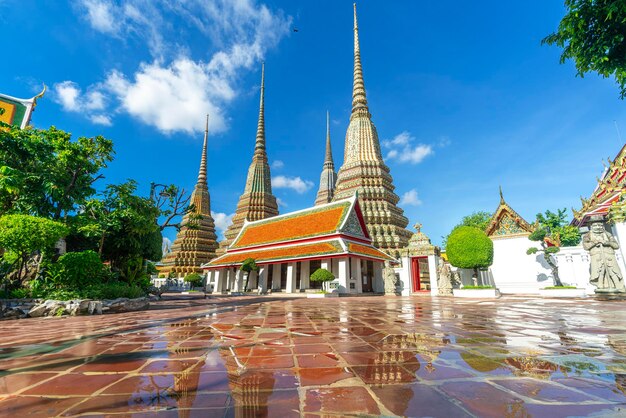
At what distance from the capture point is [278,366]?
8.14ft

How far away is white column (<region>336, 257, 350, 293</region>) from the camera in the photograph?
688 inches

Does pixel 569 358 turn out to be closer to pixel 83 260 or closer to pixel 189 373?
pixel 189 373

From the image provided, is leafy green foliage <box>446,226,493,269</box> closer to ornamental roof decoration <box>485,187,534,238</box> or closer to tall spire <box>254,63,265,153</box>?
ornamental roof decoration <box>485,187,534,238</box>

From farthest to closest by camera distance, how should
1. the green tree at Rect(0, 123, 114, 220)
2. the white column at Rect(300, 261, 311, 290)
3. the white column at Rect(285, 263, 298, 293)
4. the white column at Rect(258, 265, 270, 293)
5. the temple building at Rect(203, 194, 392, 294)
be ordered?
the white column at Rect(258, 265, 270, 293) < the white column at Rect(300, 261, 311, 290) < the white column at Rect(285, 263, 298, 293) < the temple building at Rect(203, 194, 392, 294) < the green tree at Rect(0, 123, 114, 220)

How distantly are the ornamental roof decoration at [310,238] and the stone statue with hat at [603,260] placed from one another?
10236 millimetres

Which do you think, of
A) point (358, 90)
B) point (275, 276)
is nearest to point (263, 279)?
point (275, 276)

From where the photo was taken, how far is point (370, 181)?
2912 centimetres

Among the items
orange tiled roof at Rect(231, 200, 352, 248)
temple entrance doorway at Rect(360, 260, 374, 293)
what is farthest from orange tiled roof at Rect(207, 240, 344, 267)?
temple entrance doorway at Rect(360, 260, 374, 293)

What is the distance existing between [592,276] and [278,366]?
1572 cm

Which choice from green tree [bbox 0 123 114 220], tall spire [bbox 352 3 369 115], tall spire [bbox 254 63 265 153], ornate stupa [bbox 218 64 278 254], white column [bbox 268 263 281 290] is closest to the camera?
green tree [bbox 0 123 114 220]

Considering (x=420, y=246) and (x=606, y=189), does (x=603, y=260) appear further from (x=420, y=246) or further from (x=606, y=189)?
(x=420, y=246)

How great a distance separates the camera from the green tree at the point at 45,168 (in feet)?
34.0

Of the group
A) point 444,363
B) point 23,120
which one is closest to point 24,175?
point 23,120

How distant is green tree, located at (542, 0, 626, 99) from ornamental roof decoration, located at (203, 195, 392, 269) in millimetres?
12584
